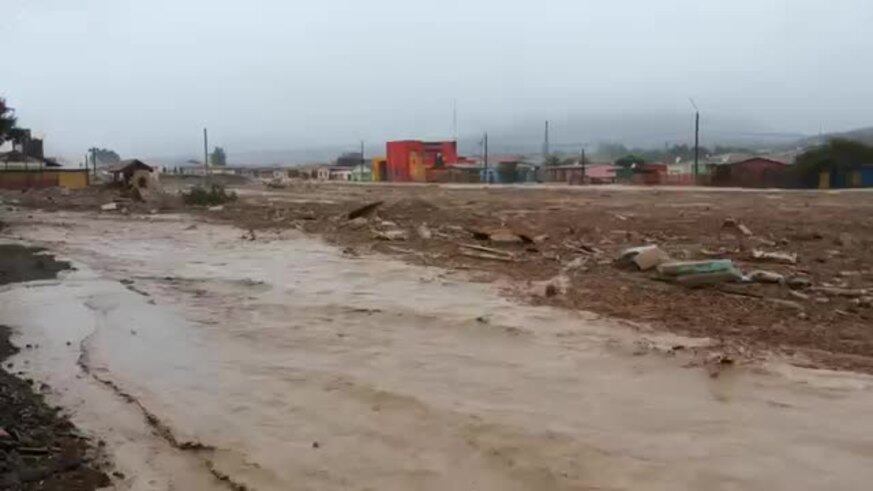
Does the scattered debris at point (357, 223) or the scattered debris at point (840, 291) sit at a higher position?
the scattered debris at point (357, 223)

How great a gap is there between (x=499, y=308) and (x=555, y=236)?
7020 mm


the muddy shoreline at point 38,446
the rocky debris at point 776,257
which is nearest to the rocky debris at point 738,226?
the rocky debris at point 776,257

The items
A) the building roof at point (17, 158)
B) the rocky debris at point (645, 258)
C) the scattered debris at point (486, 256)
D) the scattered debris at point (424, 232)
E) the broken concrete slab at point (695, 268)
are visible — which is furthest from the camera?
the building roof at point (17, 158)

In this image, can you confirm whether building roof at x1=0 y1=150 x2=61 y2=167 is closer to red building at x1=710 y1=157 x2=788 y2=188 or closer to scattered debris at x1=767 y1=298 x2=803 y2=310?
red building at x1=710 y1=157 x2=788 y2=188

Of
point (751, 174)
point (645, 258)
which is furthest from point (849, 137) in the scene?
point (645, 258)

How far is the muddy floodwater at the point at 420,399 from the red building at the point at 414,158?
63.8 metres

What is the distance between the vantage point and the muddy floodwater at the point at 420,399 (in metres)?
5.55

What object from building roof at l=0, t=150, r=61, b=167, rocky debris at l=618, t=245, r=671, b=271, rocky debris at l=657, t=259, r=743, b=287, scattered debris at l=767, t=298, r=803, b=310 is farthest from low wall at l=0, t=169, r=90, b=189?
scattered debris at l=767, t=298, r=803, b=310

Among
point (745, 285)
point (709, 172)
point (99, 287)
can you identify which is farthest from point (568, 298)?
point (709, 172)

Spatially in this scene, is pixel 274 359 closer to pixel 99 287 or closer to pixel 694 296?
pixel 694 296

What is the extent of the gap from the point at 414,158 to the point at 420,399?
70.3m

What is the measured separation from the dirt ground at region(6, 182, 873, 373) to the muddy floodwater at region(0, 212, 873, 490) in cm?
73

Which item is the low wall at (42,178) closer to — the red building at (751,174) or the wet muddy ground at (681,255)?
the wet muddy ground at (681,255)

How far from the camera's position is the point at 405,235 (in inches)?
766
